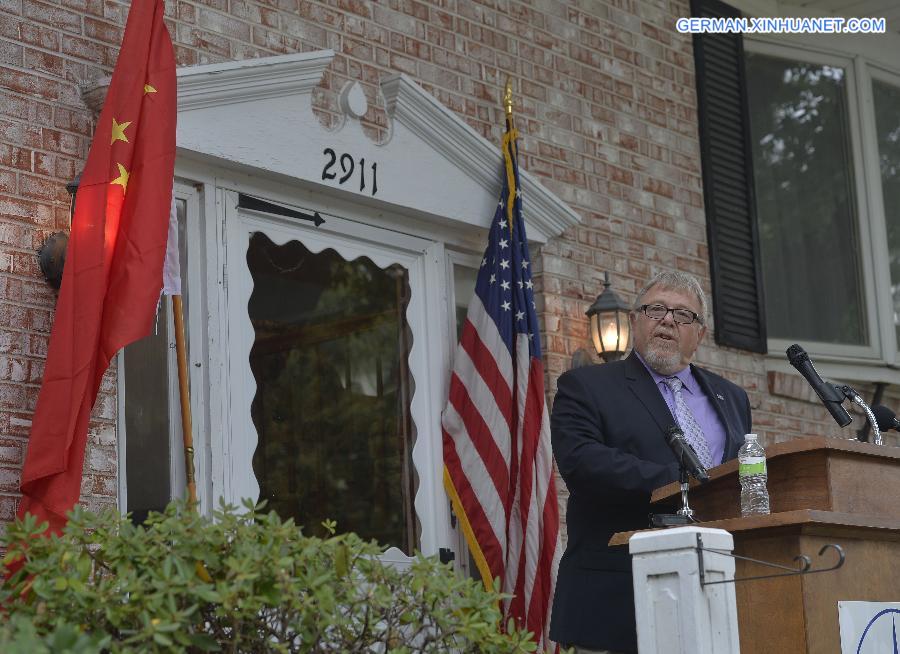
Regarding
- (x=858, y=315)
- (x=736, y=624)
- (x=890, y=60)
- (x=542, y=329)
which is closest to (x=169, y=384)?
(x=542, y=329)

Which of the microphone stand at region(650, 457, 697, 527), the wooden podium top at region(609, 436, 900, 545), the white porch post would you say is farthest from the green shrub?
the wooden podium top at region(609, 436, 900, 545)

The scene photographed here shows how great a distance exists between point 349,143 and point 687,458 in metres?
2.47

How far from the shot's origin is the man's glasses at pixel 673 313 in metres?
4.75

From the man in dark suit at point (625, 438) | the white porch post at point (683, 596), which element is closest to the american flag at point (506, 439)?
the man in dark suit at point (625, 438)

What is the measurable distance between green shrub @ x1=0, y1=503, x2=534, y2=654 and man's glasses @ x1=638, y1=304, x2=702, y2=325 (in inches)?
64.5

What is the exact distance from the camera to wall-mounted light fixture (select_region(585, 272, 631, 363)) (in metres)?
6.37

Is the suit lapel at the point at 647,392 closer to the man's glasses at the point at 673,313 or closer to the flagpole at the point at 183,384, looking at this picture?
the man's glasses at the point at 673,313

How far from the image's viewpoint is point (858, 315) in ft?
27.2

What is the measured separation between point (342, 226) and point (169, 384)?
1.07 m

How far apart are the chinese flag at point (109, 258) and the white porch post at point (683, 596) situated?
170 centimetres

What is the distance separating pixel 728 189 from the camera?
7.62m

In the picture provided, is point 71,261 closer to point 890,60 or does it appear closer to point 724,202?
point 724,202

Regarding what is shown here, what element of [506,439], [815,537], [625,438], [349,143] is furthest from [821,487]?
[349,143]


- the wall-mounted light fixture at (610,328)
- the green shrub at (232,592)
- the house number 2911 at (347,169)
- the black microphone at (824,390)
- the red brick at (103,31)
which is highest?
the red brick at (103,31)
